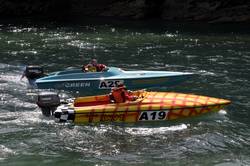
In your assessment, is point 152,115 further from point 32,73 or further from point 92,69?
point 32,73

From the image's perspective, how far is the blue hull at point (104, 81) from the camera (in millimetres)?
24234

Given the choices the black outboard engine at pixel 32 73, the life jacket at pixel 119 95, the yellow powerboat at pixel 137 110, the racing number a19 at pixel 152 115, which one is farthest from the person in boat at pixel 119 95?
the black outboard engine at pixel 32 73

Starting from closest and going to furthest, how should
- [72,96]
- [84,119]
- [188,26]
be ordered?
[84,119] < [72,96] < [188,26]

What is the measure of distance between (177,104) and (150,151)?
3632 millimetres

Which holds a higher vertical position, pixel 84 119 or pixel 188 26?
pixel 188 26

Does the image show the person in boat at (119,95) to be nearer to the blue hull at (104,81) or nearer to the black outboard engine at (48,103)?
the black outboard engine at (48,103)

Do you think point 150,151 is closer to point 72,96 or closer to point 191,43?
point 72,96

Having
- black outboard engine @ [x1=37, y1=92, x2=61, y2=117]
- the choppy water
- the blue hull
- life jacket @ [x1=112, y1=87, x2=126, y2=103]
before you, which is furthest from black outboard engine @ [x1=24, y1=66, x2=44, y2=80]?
life jacket @ [x1=112, y1=87, x2=126, y2=103]

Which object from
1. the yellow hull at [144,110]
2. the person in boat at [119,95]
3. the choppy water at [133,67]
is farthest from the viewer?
the person in boat at [119,95]

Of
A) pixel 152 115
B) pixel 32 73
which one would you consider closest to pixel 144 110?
pixel 152 115

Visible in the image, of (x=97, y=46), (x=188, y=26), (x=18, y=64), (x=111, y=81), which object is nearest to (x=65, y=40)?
(x=97, y=46)

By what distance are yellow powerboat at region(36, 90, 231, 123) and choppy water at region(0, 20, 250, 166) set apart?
343 millimetres

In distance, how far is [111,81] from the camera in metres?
24.2

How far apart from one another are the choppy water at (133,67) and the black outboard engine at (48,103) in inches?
14.0
